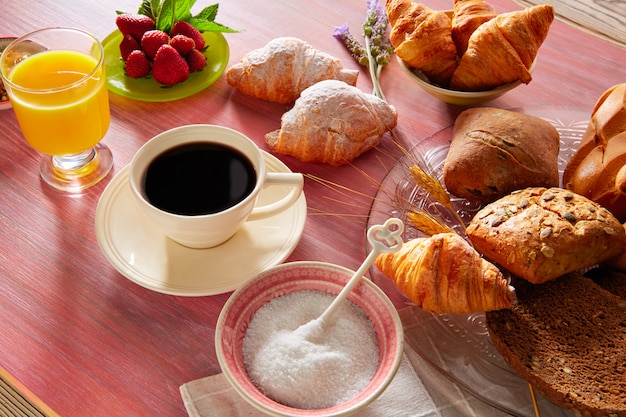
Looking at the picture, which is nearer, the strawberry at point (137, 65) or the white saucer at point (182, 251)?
the white saucer at point (182, 251)

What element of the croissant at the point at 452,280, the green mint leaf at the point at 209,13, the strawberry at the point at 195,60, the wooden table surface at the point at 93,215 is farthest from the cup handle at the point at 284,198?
the green mint leaf at the point at 209,13

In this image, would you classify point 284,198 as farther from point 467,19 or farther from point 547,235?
point 467,19

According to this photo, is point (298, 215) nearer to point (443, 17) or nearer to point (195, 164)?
point (195, 164)

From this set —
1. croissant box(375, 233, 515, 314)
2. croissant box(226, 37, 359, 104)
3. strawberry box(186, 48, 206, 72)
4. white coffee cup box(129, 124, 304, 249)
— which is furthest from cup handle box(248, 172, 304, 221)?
strawberry box(186, 48, 206, 72)

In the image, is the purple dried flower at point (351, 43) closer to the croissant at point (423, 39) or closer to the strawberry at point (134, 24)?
the croissant at point (423, 39)

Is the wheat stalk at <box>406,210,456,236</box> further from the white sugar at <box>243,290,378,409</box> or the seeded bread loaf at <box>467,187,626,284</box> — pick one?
the white sugar at <box>243,290,378,409</box>

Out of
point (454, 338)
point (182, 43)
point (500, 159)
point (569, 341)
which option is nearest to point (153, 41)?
point (182, 43)
